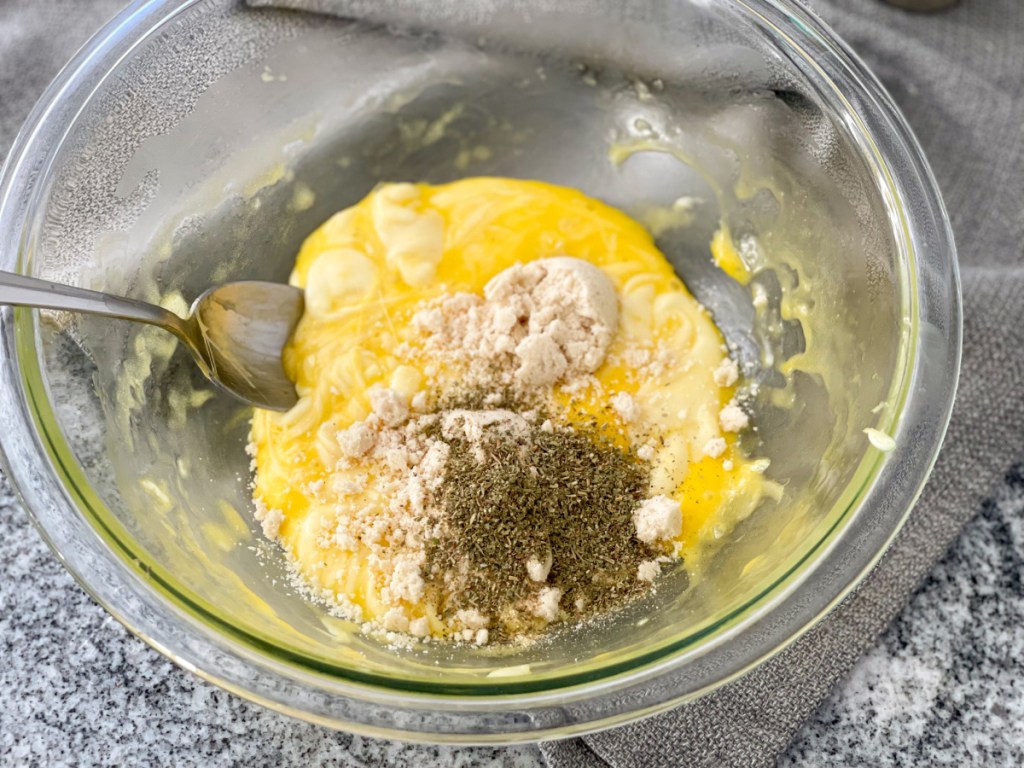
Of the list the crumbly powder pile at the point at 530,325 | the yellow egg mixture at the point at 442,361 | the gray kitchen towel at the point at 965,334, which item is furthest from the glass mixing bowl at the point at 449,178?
the crumbly powder pile at the point at 530,325

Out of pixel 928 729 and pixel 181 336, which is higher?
pixel 181 336

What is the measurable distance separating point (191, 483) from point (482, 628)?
24.7 inches

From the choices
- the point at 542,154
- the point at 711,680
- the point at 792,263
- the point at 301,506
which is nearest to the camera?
the point at 711,680

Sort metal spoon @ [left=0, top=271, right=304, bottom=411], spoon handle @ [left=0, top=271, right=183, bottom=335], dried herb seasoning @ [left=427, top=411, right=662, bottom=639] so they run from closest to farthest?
spoon handle @ [left=0, top=271, right=183, bottom=335] < dried herb seasoning @ [left=427, top=411, right=662, bottom=639] < metal spoon @ [left=0, top=271, right=304, bottom=411]

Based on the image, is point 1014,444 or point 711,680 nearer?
point 711,680

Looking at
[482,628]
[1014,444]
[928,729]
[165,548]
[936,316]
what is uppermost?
[936,316]

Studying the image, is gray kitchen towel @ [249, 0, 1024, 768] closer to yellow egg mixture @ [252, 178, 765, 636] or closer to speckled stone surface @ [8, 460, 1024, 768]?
speckled stone surface @ [8, 460, 1024, 768]

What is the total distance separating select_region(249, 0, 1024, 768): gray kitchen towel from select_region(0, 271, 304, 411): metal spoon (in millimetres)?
601

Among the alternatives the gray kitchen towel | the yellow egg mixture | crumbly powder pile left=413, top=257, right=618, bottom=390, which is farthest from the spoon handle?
the gray kitchen towel

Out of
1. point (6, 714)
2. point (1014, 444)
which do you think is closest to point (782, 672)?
point (1014, 444)

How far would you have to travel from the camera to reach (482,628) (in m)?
1.67

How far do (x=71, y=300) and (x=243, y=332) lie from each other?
41 centimetres

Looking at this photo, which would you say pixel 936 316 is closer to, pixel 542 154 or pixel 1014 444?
pixel 1014 444

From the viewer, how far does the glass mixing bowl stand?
1.46 m
